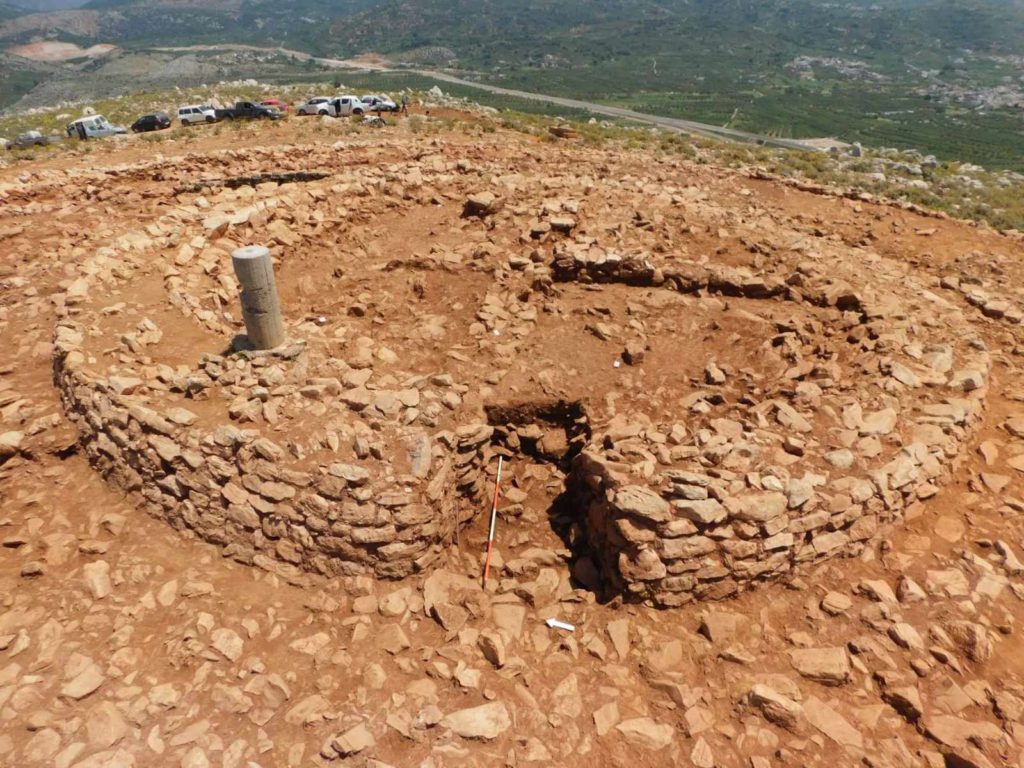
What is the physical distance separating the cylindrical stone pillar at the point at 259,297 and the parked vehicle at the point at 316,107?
2535 cm

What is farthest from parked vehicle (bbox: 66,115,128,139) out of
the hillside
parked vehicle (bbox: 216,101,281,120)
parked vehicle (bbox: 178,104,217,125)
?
the hillside

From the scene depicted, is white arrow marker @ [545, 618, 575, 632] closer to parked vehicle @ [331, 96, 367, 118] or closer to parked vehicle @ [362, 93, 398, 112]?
parked vehicle @ [331, 96, 367, 118]

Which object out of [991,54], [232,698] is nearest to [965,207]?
[232,698]

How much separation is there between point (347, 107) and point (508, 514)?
28805mm

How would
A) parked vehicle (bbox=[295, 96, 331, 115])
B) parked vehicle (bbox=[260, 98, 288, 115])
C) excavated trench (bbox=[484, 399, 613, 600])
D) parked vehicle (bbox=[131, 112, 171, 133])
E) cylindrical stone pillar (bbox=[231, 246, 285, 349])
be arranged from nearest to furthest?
excavated trench (bbox=[484, 399, 613, 600]) → cylindrical stone pillar (bbox=[231, 246, 285, 349]) → parked vehicle (bbox=[131, 112, 171, 133]) → parked vehicle (bbox=[295, 96, 331, 115]) → parked vehicle (bbox=[260, 98, 288, 115])

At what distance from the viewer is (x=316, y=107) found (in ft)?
98.7

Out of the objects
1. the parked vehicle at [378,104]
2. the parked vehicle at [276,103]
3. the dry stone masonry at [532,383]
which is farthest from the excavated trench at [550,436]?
the parked vehicle at [276,103]

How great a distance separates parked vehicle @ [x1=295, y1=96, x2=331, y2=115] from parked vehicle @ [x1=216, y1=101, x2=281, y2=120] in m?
2.21

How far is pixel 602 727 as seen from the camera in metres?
5.09

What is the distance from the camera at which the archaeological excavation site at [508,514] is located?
507 cm

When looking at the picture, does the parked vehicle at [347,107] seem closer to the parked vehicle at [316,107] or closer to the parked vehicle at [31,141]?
the parked vehicle at [316,107]

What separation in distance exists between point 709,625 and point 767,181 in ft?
52.3

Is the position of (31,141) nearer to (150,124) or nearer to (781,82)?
(150,124)

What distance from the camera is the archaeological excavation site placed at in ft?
16.6
